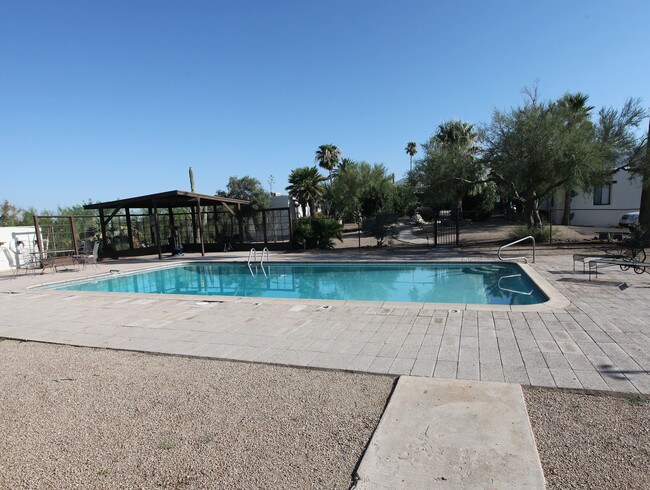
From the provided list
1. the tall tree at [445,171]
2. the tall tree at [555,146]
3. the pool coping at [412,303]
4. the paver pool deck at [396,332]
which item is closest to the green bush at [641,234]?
the tall tree at [555,146]

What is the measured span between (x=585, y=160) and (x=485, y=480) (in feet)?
45.8

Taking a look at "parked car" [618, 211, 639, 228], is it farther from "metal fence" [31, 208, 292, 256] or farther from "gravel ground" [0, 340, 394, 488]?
"gravel ground" [0, 340, 394, 488]

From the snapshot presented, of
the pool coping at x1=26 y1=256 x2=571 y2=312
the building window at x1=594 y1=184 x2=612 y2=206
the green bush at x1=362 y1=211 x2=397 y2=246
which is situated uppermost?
the building window at x1=594 y1=184 x2=612 y2=206

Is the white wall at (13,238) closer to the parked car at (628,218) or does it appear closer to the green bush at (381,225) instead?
the green bush at (381,225)

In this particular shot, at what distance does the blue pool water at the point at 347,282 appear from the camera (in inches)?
385

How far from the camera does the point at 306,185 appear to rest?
36031mm

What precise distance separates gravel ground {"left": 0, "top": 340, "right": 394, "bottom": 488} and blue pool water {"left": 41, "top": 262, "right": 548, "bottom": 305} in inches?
237

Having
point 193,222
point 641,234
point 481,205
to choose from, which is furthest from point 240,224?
point 481,205

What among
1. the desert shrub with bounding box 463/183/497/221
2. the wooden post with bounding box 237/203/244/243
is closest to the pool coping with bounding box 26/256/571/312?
the wooden post with bounding box 237/203/244/243

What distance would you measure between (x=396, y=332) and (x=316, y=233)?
13.5m

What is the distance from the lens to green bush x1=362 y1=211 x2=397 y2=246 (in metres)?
17.5

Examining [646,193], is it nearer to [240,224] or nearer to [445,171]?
[445,171]

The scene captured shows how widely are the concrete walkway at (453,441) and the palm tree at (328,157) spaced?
39448mm

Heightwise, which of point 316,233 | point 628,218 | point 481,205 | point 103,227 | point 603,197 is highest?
point 603,197
